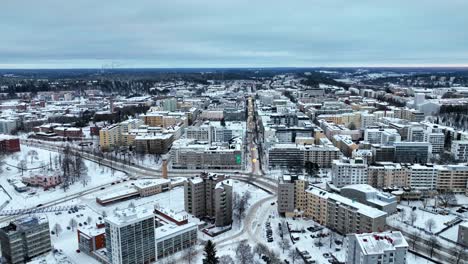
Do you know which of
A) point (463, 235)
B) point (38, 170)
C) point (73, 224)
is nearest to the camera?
point (463, 235)

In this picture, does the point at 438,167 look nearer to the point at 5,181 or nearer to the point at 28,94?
the point at 5,181

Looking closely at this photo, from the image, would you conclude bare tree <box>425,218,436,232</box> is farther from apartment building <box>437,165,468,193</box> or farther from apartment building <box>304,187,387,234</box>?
apartment building <box>437,165,468,193</box>

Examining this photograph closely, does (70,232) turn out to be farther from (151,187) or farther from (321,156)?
(321,156)

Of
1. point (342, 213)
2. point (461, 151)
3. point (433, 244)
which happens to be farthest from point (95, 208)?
point (461, 151)

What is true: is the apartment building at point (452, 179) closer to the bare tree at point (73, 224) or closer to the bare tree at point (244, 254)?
the bare tree at point (244, 254)

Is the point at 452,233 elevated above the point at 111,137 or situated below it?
below

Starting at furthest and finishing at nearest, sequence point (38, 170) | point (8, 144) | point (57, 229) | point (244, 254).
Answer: point (8, 144) → point (38, 170) → point (57, 229) → point (244, 254)

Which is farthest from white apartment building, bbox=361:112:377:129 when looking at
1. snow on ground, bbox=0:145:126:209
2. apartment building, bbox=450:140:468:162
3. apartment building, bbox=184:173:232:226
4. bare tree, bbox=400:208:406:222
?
snow on ground, bbox=0:145:126:209

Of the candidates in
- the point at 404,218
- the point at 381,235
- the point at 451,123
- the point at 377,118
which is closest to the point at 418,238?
the point at 404,218
